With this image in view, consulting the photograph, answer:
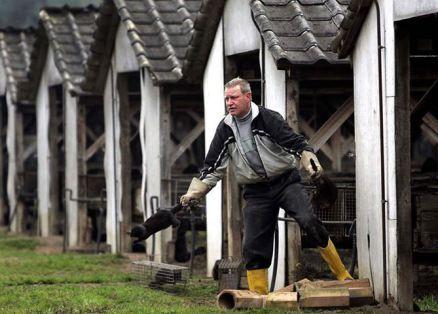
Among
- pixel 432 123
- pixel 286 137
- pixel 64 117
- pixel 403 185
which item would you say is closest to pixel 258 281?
pixel 286 137

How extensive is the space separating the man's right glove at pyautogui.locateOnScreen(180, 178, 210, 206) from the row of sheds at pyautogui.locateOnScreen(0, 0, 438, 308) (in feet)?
5.45

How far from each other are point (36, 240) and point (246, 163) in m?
12.2

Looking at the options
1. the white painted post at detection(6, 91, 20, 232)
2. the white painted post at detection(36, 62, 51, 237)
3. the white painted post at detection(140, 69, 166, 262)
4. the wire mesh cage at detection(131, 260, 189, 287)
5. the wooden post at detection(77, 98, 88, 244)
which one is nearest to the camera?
the wire mesh cage at detection(131, 260, 189, 287)

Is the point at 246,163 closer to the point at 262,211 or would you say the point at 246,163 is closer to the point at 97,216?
the point at 262,211

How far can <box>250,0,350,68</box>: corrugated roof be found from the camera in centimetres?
1427

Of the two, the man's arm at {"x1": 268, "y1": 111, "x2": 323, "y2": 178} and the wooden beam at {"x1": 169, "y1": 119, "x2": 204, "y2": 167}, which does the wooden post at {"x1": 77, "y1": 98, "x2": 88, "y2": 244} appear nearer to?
the wooden beam at {"x1": 169, "y1": 119, "x2": 204, "y2": 167}

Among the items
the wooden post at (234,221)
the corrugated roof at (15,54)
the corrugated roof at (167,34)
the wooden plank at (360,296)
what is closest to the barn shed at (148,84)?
the corrugated roof at (167,34)

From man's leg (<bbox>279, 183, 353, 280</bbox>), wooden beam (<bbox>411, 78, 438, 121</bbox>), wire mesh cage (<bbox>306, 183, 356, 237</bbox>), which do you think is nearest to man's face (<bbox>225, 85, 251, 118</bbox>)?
man's leg (<bbox>279, 183, 353, 280</bbox>)

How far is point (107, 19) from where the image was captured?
21062 millimetres

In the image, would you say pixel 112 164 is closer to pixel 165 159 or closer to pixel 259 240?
pixel 165 159

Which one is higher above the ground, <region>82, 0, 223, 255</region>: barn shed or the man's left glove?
<region>82, 0, 223, 255</region>: barn shed

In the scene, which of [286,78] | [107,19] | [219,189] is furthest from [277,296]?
[107,19]

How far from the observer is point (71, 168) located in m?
23.3

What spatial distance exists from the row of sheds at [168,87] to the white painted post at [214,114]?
0.02 meters
